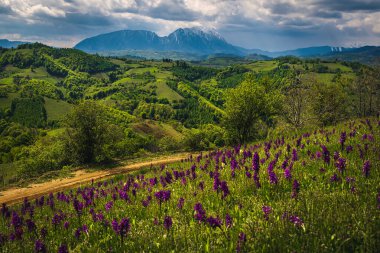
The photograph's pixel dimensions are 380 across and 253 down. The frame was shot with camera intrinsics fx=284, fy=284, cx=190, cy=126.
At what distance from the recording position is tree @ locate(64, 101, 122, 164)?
39.8 m

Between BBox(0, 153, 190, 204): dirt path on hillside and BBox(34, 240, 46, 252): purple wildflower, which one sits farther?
BBox(0, 153, 190, 204): dirt path on hillside

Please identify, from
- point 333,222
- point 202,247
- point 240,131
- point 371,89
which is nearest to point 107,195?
point 202,247

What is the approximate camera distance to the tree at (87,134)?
39.8 meters

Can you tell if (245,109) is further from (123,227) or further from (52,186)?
(123,227)

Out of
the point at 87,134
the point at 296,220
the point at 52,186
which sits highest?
the point at 296,220

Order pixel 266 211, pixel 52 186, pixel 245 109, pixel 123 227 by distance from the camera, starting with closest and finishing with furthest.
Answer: pixel 266 211
pixel 123 227
pixel 52 186
pixel 245 109

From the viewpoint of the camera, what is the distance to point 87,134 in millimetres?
40531

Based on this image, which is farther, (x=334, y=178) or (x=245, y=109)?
(x=245, y=109)

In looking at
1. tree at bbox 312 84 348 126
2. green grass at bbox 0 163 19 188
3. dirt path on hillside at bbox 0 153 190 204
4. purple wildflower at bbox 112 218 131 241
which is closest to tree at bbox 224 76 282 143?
tree at bbox 312 84 348 126

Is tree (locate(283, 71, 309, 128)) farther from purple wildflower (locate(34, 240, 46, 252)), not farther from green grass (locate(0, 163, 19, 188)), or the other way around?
purple wildflower (locate(34, 240, 46, 252))

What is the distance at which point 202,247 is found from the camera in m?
5.41

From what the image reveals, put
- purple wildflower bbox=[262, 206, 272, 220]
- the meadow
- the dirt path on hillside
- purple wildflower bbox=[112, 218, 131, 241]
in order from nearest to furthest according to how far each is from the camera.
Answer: the meadow < purple wildflower bbox=[262, 206, 272, 220] < purple wildflower bbox=[112, 218, 131, 241] < the dirt path on hillside

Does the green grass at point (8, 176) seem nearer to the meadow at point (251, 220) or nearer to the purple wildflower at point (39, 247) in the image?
the meadow at point (251, 220)

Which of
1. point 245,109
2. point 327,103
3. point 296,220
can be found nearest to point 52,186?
point 296,220
